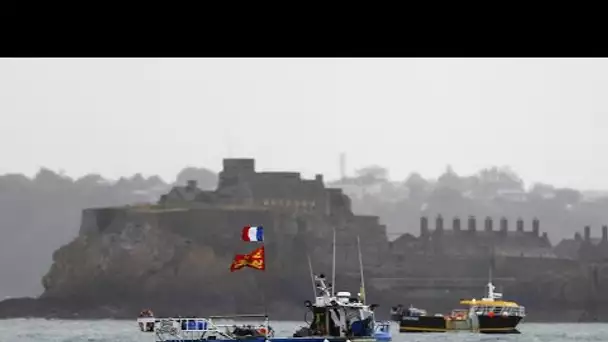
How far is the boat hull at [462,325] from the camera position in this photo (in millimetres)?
48094

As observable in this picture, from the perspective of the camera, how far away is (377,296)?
9062 centimetres

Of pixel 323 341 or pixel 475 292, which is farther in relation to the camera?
pixel 475 292

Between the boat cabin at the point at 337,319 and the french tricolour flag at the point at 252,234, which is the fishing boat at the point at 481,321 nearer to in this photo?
the boat cabin at the point at 337,319

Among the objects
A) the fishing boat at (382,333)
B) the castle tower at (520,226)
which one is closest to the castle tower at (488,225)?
the castle tower at (520,226)

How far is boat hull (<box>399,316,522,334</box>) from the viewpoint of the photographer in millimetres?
48094

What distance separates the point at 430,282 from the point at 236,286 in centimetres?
1144

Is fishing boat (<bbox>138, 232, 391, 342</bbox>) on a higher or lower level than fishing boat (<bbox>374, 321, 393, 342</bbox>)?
lower

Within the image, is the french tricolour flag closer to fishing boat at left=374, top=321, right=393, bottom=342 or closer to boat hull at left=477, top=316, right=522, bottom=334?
fishing boat at left=374, top=321, right=393, bottom=342

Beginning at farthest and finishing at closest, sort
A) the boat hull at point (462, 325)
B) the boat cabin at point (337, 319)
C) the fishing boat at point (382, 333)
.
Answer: the boat hull at point (462, 325) → the fishing boat at point (382, 333) → the boat cabin at point (337, 319)

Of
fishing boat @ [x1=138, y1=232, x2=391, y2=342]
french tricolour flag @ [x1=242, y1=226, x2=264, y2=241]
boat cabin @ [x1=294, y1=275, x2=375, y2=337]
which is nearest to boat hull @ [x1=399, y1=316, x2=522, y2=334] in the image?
fishing boat @ [x1=138, y1=232, x2=391, y2=342]

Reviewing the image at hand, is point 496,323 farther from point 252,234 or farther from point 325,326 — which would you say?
point 252,234

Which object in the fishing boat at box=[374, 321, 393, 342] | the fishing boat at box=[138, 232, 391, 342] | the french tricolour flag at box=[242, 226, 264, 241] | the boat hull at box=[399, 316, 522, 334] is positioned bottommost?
the fishing boat at box=[138, 232, 391, 342]
